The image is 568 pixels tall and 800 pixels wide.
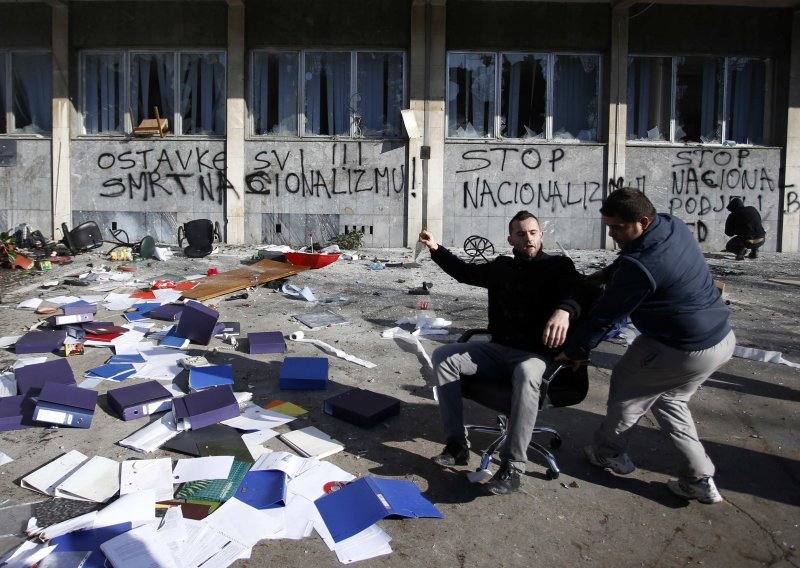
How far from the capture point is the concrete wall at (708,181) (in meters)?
13.4

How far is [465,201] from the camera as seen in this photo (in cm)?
1331

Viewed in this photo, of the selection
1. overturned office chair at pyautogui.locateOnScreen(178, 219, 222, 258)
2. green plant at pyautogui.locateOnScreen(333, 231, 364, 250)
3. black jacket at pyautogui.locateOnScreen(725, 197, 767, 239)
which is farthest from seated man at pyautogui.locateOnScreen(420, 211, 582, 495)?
black jacket at pyautogui.locateOnScreen(725, 197, 767, 239)

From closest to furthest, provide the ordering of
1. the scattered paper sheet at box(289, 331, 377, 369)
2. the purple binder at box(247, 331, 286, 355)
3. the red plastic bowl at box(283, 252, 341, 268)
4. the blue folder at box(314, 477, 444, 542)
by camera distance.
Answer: the blue folder at box(314, 477, 444, 542)
the scattered paper sheet at box(289, 331, 377, 369)
the purple binder at box(247, 331, 286, 355)
the red plastic bowl at box(283, 252, 341, 268)

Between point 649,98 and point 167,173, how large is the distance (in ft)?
31.7

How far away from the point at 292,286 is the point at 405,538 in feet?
19.2

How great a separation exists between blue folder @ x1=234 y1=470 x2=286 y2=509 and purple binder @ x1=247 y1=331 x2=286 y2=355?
245 centimetres

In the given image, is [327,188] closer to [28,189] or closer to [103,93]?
[103,93]

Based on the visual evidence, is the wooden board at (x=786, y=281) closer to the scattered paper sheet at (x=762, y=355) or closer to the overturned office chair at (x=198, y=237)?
the scattered paper sheet at (x=762, y=355)

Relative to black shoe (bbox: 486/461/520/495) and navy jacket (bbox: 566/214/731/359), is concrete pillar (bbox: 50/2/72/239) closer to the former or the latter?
black shoe (bbox: 486/461/520/495)

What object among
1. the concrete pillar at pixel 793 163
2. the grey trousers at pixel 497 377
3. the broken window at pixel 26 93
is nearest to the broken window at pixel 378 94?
the broken window at pixel 26 93

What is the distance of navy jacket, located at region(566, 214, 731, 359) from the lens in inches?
133

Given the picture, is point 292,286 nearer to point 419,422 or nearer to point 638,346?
point 419,422

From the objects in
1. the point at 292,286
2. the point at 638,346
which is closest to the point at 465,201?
the point at 292,286

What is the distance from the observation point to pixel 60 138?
13.4 meters
